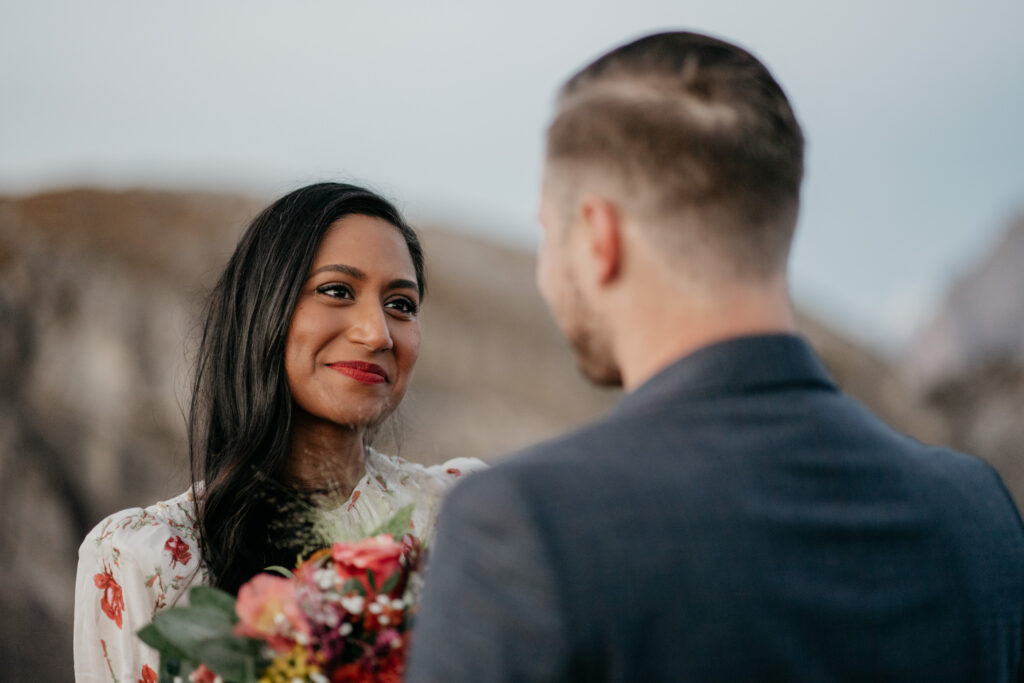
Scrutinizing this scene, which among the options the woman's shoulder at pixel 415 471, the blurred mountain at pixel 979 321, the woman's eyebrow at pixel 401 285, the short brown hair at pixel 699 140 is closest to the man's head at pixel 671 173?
the short brown hair at pixel 699 140

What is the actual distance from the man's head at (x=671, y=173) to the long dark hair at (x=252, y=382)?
130 centimetres

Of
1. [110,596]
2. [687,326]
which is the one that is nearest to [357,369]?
[110,596]

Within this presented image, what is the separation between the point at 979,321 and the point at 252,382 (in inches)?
562

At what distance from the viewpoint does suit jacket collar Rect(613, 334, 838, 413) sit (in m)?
1.15

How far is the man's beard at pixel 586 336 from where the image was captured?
1.22 metres

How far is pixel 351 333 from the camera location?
2434mm

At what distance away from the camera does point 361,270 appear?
8.21 feet

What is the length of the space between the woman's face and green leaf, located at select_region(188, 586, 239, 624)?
98cm

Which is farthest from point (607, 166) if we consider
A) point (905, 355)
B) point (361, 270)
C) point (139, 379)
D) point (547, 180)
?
point (905, 355)

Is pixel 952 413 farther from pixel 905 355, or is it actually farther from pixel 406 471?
pixel 406 471

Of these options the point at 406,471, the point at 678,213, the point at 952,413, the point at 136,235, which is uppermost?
the point at 678,213

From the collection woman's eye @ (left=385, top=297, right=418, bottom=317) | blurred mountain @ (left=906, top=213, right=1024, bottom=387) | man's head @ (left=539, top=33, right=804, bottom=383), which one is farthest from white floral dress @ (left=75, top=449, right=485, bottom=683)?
blurred mountain @ (left=906, top=213, right=1024, bottom=387)

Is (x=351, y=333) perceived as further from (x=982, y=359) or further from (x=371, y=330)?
(x=982, y=359)

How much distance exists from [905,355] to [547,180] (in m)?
15.4
